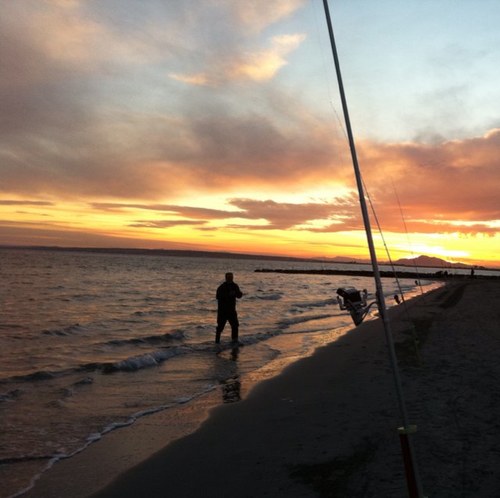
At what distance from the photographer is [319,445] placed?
548 cm

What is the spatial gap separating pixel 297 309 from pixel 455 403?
67.7 feet

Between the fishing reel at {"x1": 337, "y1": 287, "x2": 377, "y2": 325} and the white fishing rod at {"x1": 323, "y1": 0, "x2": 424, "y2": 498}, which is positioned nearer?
the white fishing rod at {"x1": 323, "y1": 0, "x2": 424, "y2": 498}

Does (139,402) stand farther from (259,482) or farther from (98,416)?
(259,482)

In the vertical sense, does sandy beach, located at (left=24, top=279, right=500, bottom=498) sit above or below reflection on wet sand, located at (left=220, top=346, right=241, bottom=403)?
above

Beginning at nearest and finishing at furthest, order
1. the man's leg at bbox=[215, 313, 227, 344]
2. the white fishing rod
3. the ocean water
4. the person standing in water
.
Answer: the white fishing rod, the ocean water, the person standing in water, the man's leg at bbox=[215, 313, 227, 344]

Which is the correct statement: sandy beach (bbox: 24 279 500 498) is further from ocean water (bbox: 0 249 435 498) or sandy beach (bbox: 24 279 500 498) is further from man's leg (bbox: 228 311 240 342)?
man's leg (bbox: 228 311 240 342)

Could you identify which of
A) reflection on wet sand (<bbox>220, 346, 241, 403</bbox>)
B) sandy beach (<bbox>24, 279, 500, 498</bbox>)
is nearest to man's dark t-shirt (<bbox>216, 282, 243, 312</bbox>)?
reflection on wet sand (<bbox>220, 346, 241, 403</bbox>)

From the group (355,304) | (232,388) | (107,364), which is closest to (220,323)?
(107,364)

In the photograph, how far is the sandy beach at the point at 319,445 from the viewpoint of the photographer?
4527 millimetres

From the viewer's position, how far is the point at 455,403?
6648 millimetres

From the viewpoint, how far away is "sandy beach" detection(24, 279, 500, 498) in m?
4.53

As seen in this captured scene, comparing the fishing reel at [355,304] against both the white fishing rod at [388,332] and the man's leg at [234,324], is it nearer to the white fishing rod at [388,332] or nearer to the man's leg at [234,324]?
the white fishing rod at [388,332]

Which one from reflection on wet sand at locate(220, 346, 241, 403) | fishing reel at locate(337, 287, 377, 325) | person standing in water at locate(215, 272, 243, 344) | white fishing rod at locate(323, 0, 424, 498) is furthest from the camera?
person standing in water at locate(215, 272, 243, 344)

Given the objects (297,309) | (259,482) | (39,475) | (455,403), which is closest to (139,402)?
(39,475)
